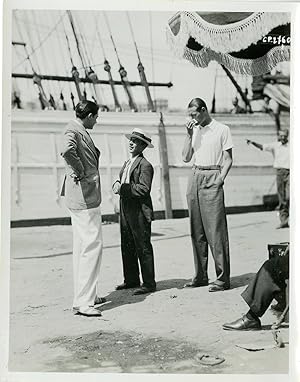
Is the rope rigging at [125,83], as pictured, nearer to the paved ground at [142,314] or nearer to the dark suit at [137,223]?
the dark suit at [137,223]

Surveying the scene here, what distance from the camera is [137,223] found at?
329 cm

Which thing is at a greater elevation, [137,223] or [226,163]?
[226,163]

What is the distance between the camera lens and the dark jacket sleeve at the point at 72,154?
126 inches

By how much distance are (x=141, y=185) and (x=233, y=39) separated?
834mm

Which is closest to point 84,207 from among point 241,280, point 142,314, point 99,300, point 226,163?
point 99,300

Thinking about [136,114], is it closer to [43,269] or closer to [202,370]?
[43,269]

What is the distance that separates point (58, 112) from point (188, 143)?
2.09 feet

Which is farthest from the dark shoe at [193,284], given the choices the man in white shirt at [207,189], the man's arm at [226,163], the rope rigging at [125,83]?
the rope rigging at [125,83]

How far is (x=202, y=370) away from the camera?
315cm

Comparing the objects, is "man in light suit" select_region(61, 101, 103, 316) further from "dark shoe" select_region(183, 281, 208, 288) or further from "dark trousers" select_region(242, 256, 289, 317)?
"dark trousers" select_region(242, 256, 289, 317)

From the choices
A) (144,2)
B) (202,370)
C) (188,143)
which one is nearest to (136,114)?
(188,143)

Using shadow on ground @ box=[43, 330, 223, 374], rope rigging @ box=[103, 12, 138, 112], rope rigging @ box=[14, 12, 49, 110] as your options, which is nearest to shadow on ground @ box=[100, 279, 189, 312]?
shadow on ground @ box=[43, 330, 223, 374]

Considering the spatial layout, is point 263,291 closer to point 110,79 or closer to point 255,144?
point 255,144

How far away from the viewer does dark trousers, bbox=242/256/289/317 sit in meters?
3.16
